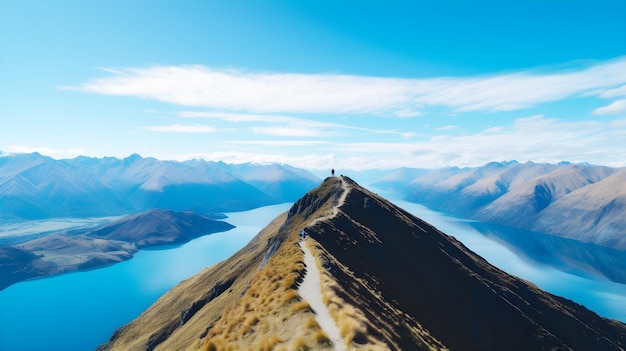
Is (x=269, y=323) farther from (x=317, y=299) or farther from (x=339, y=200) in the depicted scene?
(x=339, y=200)

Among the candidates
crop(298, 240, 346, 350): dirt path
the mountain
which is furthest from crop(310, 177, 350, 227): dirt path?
crop(298, 240, 346, 350): dirt path

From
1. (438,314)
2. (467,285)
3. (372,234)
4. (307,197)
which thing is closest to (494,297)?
(467,285)

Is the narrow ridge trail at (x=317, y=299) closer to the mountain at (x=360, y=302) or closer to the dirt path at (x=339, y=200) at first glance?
the mountain at (x=360, y=302)

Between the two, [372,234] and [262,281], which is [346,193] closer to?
[372,234]

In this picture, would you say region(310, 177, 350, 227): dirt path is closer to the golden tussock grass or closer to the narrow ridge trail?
the narrow ridge trail

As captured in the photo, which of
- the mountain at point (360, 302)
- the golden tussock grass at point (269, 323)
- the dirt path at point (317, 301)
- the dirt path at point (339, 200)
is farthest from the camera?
the dirt path at point (339, 200)

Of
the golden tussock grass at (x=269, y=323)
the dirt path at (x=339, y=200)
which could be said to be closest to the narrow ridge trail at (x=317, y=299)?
the golden tussock grass at (x=269, y=323)
